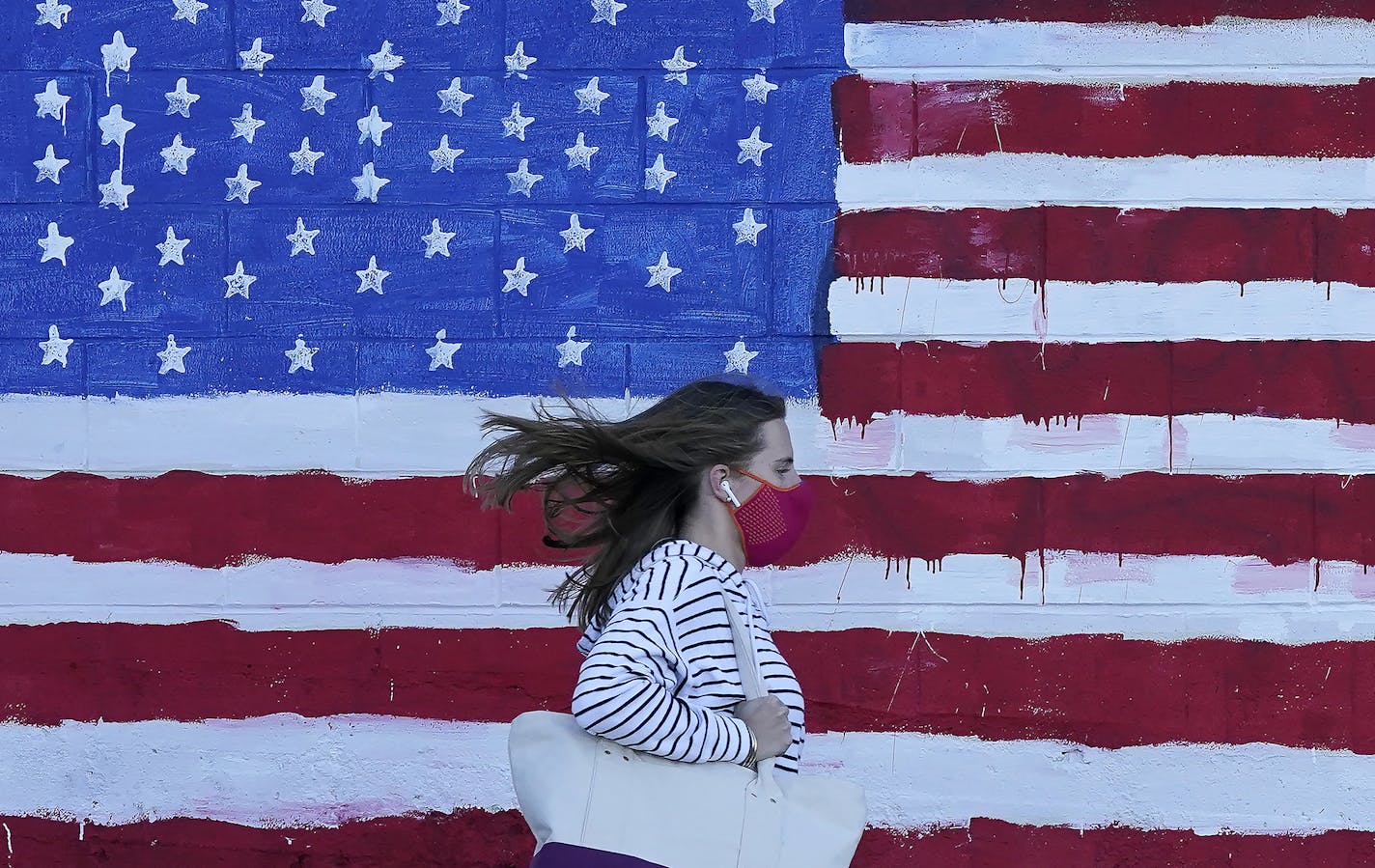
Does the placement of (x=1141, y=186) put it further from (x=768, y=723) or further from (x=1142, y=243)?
(x=768, y=723)

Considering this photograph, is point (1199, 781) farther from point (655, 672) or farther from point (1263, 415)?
point (655, 672)

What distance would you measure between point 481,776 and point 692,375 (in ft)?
3.87

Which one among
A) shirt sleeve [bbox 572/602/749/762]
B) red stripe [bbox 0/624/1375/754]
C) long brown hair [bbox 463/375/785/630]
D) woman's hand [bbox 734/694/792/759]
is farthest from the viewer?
red stripe [bbox 0/624/1375/754]

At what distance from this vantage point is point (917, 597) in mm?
3500

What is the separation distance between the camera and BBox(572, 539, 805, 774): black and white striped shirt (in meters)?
2.06

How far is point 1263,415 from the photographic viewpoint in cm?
350

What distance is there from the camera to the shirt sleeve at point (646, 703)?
2.05 metres

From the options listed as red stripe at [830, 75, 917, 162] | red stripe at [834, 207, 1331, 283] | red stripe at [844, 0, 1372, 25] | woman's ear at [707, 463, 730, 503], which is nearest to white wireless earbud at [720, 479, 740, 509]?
woman's ear at [707, 463, 730, 503]

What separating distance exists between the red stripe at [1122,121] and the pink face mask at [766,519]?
4.51ft

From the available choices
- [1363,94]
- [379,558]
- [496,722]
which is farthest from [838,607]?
[1363,94]

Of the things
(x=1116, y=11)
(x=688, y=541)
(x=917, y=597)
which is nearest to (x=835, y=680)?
(x=917, y=597)

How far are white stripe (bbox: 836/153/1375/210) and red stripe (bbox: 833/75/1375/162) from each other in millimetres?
31

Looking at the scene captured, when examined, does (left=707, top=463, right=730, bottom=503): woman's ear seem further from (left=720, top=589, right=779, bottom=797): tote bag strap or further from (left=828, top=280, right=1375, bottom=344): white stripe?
(left=828, top=280, right=1375, bottom=344): white stripe

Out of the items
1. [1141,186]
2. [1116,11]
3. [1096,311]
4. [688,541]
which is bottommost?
[688,541]
